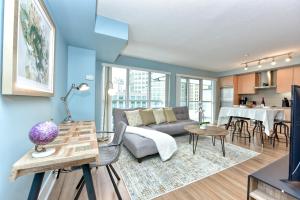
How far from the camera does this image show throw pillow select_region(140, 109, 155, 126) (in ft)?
12.1

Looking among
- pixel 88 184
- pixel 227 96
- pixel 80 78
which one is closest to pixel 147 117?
pixel 80 78

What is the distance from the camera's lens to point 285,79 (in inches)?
179

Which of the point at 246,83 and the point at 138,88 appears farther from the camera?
the point at 246,83

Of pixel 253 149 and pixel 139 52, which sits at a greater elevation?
pixel 139 52

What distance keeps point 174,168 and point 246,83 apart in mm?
5325

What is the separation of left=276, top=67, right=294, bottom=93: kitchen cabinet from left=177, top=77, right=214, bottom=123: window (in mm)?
2419

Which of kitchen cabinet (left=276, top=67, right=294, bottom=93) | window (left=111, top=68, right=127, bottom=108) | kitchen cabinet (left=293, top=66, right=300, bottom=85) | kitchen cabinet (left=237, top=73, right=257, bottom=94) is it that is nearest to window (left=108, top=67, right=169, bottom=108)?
window (left=111, top=68, right=127, bottom=108)

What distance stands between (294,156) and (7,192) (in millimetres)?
1751

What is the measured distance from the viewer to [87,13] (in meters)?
1.82

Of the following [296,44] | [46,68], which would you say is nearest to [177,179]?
[46,68]

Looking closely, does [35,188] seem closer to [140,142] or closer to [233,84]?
[140,142]

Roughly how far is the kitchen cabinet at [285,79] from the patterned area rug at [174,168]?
3148mm

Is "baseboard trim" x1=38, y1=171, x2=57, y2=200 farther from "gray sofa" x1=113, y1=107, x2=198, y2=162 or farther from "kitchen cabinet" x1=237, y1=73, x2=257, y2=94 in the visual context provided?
"kitchen cabinet" x1=237, y1=73, x2=257, y2=94

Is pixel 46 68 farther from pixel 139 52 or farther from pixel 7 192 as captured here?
pixel 139 52
